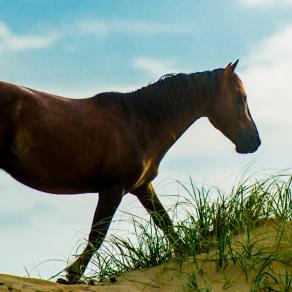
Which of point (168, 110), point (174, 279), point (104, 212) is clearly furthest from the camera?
point (168, 110)

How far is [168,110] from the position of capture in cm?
669

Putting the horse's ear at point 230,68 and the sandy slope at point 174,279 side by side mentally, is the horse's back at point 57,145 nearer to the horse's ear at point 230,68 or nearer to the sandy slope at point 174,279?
the horse's ear at point 230,68

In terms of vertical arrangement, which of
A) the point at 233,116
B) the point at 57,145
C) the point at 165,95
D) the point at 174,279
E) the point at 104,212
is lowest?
the point at 174,279

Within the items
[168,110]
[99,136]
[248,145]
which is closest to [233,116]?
[248,145]

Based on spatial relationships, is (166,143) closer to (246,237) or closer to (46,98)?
(46,98)

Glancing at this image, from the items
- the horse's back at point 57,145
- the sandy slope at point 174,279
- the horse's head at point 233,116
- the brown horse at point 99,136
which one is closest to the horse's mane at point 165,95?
the brown horse at point 99,136

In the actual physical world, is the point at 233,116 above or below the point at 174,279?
above

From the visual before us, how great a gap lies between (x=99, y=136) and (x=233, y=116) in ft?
4.79

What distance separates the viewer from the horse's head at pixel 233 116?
688cm

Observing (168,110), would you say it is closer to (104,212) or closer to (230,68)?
(230,68)

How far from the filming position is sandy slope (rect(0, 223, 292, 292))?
4.22 m

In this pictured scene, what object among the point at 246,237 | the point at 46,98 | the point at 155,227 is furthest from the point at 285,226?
the point at 46,98

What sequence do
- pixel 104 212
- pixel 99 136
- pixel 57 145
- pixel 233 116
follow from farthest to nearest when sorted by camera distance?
pixel 233 116
pixel 99 136
pixel 57 145
pixel 104 212

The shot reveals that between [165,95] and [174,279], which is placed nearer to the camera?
[174,279]
